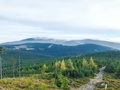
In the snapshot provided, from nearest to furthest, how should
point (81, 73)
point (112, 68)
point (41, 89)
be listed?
1. point (41, 89)
2. point (81, 73)
3. point (112, 68)

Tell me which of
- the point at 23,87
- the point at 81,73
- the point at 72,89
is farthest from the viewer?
the point at 81,73

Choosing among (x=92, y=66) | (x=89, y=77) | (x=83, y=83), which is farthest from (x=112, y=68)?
(x=83, y=83)

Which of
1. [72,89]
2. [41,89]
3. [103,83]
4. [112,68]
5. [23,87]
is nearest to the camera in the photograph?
[41,89]

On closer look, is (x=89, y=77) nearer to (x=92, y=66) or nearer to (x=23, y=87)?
(x=92, y=66)

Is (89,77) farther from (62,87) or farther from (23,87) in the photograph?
(23,87)

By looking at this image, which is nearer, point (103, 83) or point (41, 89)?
point (41, 89)

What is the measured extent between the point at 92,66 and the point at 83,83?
156ft

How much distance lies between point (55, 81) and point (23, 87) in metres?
23.2

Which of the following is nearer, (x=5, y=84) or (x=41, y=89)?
(x=41, y=89)

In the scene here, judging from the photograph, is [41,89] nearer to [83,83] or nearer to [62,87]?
[62,87]

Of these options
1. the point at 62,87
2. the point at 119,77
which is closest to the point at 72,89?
the point at 62,87

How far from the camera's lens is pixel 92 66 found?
195375 mm

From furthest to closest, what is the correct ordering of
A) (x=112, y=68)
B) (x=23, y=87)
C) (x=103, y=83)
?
(x=112, y=68), (x=103, y=83), (x=23, y=87)

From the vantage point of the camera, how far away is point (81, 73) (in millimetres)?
162000
